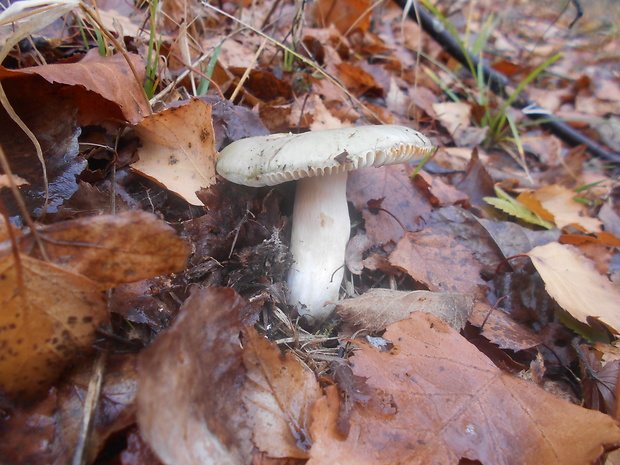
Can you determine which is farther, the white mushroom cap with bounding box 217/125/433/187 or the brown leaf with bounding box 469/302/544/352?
the brown leaf with bounding box 469/302/544/352

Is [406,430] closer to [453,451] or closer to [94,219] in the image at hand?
[453,451]

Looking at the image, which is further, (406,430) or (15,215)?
(15,215)

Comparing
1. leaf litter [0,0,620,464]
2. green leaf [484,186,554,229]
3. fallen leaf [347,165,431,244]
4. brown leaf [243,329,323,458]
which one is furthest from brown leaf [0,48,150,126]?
green leaf [484,186,554,229]

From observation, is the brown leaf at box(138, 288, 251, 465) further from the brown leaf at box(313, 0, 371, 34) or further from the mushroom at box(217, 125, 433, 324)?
the brown leaf at box(313, 0, 371, 34)

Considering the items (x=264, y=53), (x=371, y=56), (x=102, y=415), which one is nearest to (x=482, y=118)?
(x=371, y=56)

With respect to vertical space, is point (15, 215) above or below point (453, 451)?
above

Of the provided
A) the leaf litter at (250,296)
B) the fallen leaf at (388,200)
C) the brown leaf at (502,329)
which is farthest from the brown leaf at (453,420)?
the fallen leaf at (388,200)

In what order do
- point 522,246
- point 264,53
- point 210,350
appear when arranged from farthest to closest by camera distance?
1. point 264,53
2. point 522,246
3. point 210,350
